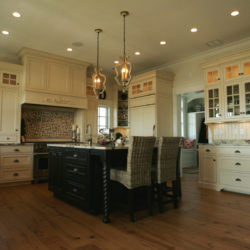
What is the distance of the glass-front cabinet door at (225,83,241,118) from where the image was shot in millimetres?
4412

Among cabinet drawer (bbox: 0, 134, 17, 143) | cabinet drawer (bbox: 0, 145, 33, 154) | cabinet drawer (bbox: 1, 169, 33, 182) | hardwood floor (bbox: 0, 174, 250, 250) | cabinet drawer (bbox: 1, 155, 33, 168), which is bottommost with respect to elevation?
hardwood floor (bbox: 0, 174, 250, 250)

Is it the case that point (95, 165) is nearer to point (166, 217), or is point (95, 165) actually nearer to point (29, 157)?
point (166, 217)

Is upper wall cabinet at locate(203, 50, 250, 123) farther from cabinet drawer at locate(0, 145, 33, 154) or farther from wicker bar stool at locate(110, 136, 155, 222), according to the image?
cabinet drawer at locate(0, 145, 33, 154)

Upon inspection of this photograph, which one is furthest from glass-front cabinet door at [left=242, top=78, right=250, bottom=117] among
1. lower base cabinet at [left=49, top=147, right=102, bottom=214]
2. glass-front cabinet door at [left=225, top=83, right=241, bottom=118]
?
lower base cabinet at [left=49, top=147, right=102, bottom=214]

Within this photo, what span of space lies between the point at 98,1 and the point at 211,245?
3.44 meters

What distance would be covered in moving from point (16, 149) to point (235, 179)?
445 centimetres

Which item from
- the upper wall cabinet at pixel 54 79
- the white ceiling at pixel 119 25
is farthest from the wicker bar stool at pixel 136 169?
the upper wall cabinet at pixel 54 79

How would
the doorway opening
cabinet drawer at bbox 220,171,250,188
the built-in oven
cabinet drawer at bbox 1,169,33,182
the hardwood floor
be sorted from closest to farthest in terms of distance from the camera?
the hardwood floor, cabinet drawer at bbox 220,171,250,188, cabinet drawer at bbox 1,169,33,182, the built-in oven, the doorway opening

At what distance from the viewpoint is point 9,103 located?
5.07 meters

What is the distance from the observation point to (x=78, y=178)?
316 cm

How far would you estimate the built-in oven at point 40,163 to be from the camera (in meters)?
5.17

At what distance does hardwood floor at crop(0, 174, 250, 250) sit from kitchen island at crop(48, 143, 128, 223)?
6.3 inches

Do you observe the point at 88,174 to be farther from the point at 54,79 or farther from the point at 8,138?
the point at 54,79

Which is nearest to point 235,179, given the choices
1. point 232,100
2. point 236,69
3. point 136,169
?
point 232,100
